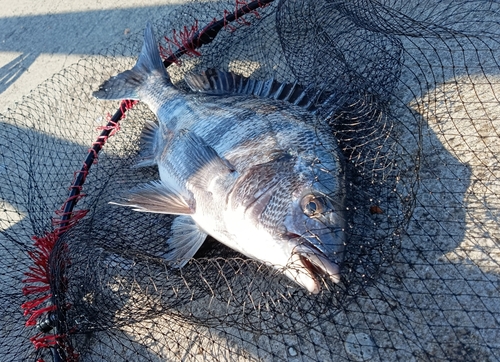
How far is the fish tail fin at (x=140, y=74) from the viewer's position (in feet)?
11.9

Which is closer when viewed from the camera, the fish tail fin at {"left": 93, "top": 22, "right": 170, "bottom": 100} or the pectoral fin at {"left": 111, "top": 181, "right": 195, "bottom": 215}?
the pectoral fin at {"left": 111, "top": 181, "right": 195, "bottom": 215}

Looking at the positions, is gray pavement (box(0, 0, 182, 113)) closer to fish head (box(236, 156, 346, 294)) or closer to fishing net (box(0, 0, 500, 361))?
fishing net (box(0, 0, 500, 361))

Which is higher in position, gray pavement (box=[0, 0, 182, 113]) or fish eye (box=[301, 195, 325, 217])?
fish eye (box=[301, 195, 325, 217])

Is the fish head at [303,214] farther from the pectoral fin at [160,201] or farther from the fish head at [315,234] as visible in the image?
the pectoral fin at [160,201]

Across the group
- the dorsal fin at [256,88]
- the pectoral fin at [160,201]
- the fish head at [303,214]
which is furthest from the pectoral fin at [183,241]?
the dorsal fin at [256,88]

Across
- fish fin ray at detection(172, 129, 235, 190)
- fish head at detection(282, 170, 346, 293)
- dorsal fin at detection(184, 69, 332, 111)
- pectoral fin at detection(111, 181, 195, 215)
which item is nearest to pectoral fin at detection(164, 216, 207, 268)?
pectoral fin at detection(111, 181, 195, 215)

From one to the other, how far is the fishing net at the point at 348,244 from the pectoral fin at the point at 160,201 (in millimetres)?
269

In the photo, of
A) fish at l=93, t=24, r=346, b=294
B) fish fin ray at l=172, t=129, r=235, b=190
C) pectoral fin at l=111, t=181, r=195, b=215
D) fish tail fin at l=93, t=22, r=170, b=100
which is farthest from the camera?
fish tail fin at l=93, t=22, r=170, b=100

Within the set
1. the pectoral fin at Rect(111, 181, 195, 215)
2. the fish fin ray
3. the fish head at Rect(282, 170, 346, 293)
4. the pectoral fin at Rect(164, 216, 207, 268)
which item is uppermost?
the fish head at Rect(282, 170, 346, 293)

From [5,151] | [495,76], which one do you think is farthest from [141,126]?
[495,76]

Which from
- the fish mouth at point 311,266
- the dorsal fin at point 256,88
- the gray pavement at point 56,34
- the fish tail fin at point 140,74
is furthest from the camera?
the gray pavement at point 56,34

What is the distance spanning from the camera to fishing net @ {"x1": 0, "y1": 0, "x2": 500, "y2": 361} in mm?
2375

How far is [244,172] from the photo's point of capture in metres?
2.52

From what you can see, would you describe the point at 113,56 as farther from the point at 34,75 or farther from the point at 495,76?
the point at 495,76
